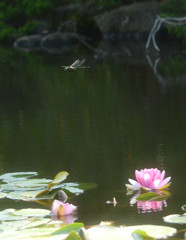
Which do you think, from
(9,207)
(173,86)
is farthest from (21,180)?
(173,86)

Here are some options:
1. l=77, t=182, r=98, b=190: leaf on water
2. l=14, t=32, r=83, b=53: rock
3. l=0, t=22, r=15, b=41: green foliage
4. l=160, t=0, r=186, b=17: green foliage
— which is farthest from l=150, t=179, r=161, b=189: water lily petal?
l=0, t=22, r=15, b=41: green foliage

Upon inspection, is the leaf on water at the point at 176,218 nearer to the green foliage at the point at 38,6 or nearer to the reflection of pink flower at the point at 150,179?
the reflection of pink flower at the point at 150,179

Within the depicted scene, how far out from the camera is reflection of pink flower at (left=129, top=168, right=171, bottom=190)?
2.71 m

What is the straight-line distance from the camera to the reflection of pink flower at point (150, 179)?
8.90 feet

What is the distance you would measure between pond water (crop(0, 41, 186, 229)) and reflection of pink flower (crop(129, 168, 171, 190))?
0.08 metres

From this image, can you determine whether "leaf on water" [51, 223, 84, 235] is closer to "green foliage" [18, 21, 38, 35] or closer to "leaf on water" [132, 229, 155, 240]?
"leaf on water" [132, 229, 155, 240]

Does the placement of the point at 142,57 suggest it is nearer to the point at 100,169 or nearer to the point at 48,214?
the point at 100,169

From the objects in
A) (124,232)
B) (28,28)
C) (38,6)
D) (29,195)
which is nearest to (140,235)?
(124,232)

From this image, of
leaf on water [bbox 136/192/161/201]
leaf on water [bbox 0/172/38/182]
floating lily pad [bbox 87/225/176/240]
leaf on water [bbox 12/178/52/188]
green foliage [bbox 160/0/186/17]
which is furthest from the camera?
green foliage [bbox 160/0/186/17]

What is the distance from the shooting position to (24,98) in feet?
22.2

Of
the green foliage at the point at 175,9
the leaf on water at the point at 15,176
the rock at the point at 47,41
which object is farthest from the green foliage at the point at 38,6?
the leaf on water at the point at 15,176

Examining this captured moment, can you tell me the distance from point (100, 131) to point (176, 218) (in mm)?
2207

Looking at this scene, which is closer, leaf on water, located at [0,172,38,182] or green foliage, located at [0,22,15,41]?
leaf on water, located at [0,172,38,182]

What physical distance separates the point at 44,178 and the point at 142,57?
885cm
